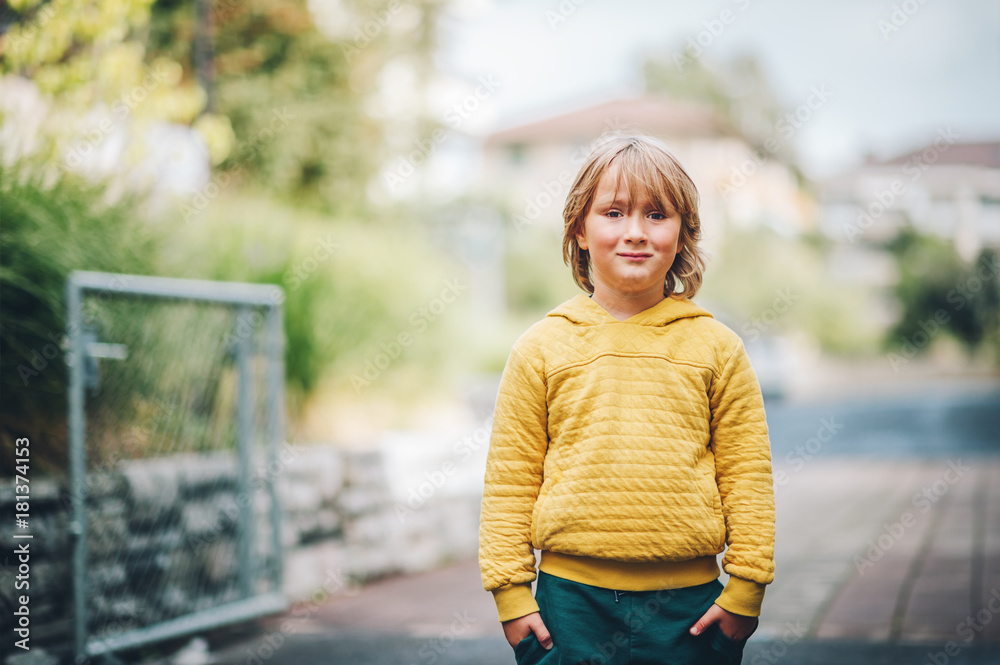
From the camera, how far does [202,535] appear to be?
4.45 meters

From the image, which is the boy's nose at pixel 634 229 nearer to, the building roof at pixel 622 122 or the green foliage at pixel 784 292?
the green foliage at pixel 784 292

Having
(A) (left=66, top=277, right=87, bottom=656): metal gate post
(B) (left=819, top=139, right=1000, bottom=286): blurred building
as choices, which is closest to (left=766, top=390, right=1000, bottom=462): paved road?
(A) (left=66, top=277, right=87, bottom=656): metal gate post

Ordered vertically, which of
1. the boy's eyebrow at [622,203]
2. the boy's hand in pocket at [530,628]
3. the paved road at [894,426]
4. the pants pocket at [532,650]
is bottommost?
→ the paved road at [894,426]

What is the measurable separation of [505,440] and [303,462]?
3.44 m

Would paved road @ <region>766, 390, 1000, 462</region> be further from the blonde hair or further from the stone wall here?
the blonde hair

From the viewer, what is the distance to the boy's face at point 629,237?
189 centimetres

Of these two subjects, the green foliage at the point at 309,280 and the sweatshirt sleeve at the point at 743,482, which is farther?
the green foliage at the point at 309,280

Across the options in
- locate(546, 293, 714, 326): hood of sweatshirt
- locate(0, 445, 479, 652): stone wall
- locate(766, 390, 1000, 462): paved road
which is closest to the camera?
locate(546, 293, 714, 326): hood of sweatshirt

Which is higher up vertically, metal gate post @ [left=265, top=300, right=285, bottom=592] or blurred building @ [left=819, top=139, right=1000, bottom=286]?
blurred building @ [left=819, top=139, right=1000, bottom=286]

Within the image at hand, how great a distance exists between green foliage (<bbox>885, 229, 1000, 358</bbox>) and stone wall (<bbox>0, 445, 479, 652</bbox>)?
99.1 feet

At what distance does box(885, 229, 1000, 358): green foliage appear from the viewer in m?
31.0

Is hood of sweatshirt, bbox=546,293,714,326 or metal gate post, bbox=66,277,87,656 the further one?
metal gate post, bbox=66,277,87,656

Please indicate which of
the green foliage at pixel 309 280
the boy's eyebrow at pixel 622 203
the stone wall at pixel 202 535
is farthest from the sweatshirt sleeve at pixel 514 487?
the green foliage at pixel 309 280

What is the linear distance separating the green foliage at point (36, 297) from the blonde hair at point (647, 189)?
114 inches
